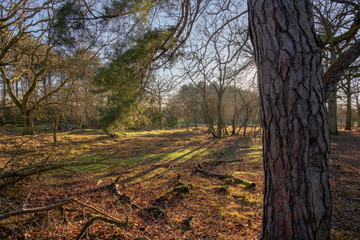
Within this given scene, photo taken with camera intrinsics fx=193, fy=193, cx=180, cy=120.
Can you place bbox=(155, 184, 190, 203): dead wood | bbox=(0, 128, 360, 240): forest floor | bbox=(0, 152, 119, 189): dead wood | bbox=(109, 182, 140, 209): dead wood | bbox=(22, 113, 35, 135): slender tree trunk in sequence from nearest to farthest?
bbox=(0, 128, 360, 240): forest floor, bbox=(0, 152, 119, 189): dead wood, bbox=(109, 182, 140, 209): dead wood, bbox=(155, 184, 190, 203): dead wood, bbox=(22, 113, 35, 135): slender tree trunk

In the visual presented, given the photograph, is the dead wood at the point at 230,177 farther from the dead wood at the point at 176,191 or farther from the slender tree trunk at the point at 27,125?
the slender tree trunk at the point at 27,125

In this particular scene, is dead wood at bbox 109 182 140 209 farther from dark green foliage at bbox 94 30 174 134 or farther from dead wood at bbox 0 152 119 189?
dark green foliage at bbox 94 30 174 134

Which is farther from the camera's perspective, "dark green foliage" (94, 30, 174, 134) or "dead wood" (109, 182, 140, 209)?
"dark green foliage" (94, 30, 174, 134)

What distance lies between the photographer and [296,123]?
1.48 metres

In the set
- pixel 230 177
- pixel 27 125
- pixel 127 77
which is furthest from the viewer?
pixel 27 125

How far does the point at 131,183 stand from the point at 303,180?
4.76 m

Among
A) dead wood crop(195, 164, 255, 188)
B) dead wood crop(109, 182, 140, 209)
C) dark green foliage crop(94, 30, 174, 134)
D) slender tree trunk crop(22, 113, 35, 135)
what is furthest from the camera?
slender tree trunk crop(22, 113, 35, 135)

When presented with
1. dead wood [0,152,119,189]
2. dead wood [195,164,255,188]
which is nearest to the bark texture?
dead wood [0,152,119,189]

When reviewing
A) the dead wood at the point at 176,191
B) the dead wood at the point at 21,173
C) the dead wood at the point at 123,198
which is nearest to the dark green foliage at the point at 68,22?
the dead wood at the point at 21,173

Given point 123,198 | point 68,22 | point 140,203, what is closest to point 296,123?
point 140,203

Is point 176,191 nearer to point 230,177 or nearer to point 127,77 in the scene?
point 230,177

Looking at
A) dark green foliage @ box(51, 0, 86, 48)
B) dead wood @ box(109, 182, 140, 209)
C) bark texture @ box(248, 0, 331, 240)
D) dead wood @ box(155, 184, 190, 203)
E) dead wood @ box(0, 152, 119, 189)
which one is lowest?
dead wood @ box(109, 182, 140, 209)

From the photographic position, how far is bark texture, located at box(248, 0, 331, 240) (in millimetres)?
1473

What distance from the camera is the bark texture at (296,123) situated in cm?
147
